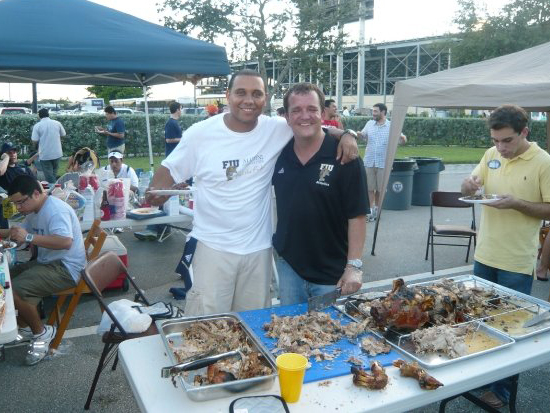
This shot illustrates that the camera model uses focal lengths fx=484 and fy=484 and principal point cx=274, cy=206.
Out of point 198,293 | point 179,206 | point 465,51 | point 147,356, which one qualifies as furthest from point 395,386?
point 465,51

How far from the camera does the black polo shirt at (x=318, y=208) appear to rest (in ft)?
8.40

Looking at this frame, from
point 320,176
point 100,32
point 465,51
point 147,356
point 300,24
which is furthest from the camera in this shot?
point 465,51

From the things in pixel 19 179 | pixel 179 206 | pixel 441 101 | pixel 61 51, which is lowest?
pixel 179 206

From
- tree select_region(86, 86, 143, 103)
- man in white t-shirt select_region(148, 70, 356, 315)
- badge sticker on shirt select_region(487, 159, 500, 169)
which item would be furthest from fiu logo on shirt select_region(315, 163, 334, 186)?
tree select_region(86, 86, 143, 103)

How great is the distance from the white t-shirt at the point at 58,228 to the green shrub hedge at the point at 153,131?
35.8 ft

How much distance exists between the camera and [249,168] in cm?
269

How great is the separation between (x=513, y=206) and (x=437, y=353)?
56.1 inches

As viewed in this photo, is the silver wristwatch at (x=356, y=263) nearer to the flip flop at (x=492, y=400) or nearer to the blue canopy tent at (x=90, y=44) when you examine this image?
the flip flop at (x=492, y=400)

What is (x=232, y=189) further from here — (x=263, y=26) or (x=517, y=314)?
(x=263, y=26)

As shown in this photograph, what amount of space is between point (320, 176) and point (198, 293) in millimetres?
969

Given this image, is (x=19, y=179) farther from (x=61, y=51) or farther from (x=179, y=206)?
(x=179, y=206)

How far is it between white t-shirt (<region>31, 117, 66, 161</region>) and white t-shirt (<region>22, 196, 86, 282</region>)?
8294 millimetres

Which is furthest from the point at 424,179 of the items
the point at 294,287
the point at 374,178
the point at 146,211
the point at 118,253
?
the point at 294,287

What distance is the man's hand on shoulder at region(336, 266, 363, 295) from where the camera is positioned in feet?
8.11
